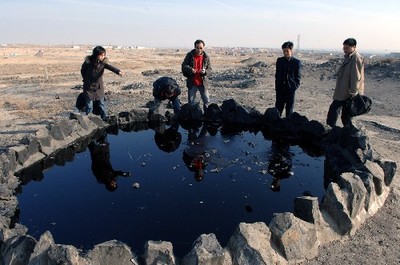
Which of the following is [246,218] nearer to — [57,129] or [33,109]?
[57,129]

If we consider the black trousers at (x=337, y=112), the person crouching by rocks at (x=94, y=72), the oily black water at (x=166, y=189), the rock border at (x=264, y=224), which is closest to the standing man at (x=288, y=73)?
the black trousers at (x=337, y=112)

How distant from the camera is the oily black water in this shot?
4352 mm

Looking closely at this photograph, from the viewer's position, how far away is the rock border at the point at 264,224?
3236 mm

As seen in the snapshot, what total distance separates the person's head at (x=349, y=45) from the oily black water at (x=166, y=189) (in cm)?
191

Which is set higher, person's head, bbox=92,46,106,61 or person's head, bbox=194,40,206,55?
person's head, bbox=194,40,206,55

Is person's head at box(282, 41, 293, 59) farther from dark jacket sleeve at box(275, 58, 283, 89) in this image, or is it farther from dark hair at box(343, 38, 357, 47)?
dark hair at box(343, 38, 357, 47)

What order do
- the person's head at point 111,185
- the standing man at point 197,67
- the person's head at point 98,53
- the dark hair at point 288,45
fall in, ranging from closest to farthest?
1. the person's head at point 111,185
2. the dark hair at point 288,45
3. the person's head at point 98,53
4. the standing man at point 197,67

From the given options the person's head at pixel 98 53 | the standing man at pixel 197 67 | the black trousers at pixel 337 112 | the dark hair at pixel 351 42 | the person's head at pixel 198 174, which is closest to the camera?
the person's head at pixel 198 174

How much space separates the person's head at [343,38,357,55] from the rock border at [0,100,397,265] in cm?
133

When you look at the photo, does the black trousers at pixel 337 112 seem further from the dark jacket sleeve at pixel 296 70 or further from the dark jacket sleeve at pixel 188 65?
the dark jacket sleeve at pixel 188 65

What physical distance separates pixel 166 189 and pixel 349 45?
12.5 ft

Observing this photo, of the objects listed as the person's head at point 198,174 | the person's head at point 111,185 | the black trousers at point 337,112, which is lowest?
the person's head at point 111,185

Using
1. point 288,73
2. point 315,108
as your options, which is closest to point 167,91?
point 288,73

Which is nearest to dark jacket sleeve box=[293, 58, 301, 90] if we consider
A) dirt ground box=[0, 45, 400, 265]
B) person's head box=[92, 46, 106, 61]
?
dirt ground box=[0, 45, 400, 265]
